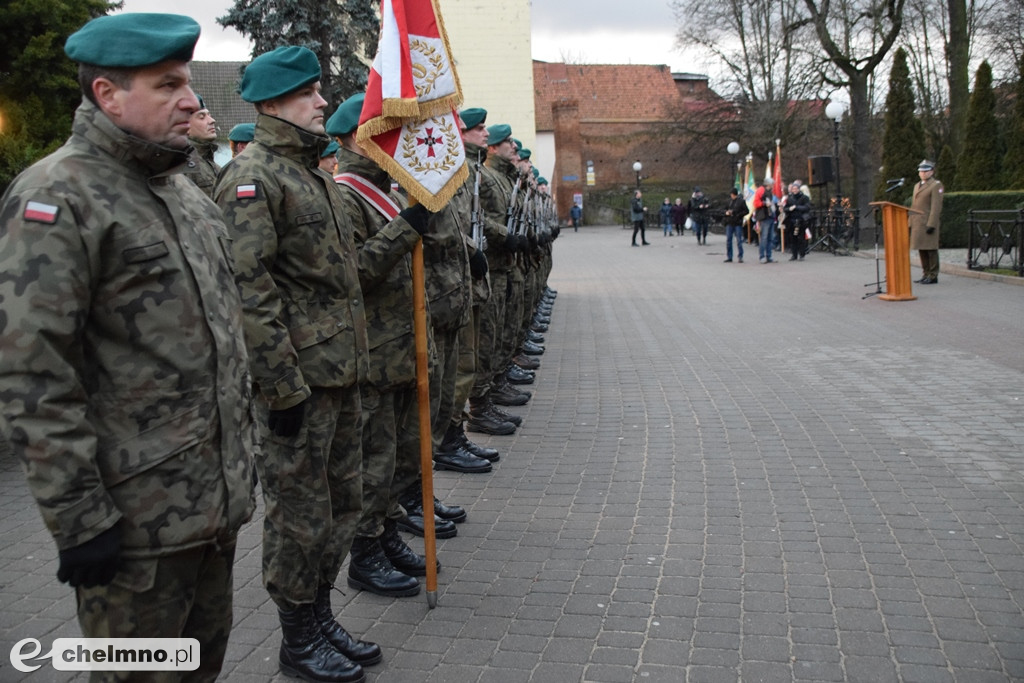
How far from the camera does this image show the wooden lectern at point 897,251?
14.6m

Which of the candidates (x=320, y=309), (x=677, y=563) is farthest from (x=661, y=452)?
(x=320, y=309)

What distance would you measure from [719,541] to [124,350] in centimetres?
350

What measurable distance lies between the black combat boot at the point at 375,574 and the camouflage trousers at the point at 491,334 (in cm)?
240

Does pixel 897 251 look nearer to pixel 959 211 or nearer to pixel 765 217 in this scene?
pixel 765 217

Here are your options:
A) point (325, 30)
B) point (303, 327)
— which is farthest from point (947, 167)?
point (303, 327)

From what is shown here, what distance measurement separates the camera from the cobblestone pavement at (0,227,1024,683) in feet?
12.5

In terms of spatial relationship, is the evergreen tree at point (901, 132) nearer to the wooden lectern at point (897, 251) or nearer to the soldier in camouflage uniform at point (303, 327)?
the wooden lectern at point (897, 251)

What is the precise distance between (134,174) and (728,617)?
2975 mm

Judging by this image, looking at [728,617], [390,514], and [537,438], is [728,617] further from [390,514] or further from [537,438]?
[537,438]

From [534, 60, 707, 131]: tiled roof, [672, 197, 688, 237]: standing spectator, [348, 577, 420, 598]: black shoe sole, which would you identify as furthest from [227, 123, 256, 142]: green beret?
[534, 60, 707, 131]: tiled roof

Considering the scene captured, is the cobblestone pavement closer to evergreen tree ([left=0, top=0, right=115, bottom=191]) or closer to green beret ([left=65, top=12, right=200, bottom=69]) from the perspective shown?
green beret ([left=65, top=12, right=200, bottom=69])

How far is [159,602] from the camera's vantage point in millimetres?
2473

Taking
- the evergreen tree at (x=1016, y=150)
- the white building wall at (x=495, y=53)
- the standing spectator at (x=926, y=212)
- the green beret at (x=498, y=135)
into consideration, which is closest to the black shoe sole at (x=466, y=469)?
the green beret at (x=498, y=135)

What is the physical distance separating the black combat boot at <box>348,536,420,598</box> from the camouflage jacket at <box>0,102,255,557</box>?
76.2 inches
